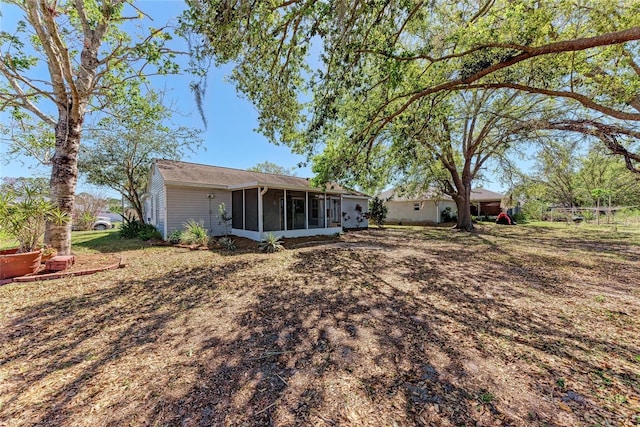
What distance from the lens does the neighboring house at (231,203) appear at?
10.4 metres

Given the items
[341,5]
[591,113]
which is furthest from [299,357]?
[591,113]

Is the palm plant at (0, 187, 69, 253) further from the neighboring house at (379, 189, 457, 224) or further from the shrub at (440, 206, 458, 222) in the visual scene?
the shrub at (440, 206, 458, 222)

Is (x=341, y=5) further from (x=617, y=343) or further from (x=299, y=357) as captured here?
(x=617, y=343)

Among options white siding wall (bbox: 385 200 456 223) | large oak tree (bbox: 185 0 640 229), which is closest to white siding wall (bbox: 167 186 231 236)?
large oak tree (bbox: 185 0 640 229)

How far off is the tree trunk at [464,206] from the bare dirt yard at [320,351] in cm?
1113

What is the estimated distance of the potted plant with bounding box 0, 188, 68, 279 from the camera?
189 inches

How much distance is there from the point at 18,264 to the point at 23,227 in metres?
0.77

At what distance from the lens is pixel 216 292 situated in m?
4.58

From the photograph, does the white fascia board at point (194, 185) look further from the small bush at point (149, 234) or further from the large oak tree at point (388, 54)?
the large oak tree at point (388, 54)

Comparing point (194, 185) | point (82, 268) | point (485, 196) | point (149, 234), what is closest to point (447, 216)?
point (485, 196)

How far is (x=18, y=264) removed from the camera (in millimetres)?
4836

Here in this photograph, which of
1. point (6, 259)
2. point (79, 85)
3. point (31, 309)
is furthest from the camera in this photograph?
point (79, 85)

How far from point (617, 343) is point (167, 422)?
4.76 metres

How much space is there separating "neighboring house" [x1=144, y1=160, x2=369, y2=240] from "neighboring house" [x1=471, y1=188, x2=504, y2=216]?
20.8m
